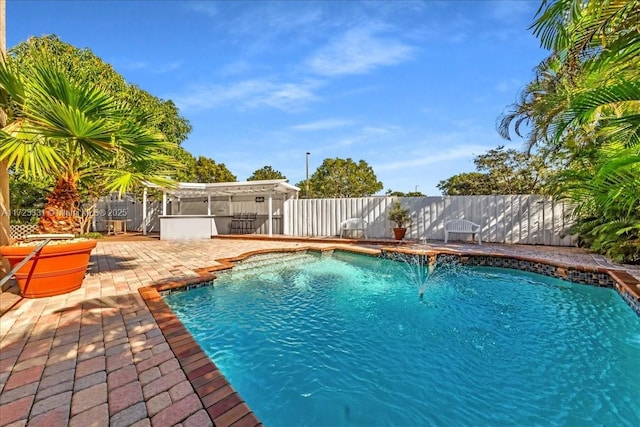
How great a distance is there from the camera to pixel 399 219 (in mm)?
10438

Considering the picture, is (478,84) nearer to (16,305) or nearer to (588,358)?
(588,358)

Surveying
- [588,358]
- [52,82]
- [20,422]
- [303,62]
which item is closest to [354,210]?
[303,62]

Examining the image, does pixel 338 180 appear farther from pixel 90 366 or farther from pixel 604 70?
pixel 90 366

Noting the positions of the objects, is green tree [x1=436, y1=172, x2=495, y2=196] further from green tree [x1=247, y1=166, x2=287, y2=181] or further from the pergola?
green tree [x1=247, y1=166, x2=287, y2=181]

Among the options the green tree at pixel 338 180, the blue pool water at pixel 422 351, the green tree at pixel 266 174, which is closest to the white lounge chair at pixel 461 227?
the blue pool water at pixel 422 351

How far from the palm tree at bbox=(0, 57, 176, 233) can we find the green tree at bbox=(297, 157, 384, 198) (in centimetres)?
2899

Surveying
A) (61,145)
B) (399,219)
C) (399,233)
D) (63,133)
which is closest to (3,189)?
(61,145)

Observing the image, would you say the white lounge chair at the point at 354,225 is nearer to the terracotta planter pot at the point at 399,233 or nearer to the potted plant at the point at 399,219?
the potted plant at the point at 399,219

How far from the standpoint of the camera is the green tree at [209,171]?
29.6 m

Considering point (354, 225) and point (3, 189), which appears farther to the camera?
point (354, 225)

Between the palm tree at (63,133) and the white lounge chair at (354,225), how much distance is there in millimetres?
8080

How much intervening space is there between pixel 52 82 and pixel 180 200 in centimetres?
1340

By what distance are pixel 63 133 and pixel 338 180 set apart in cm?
3156

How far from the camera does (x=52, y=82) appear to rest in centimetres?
318
